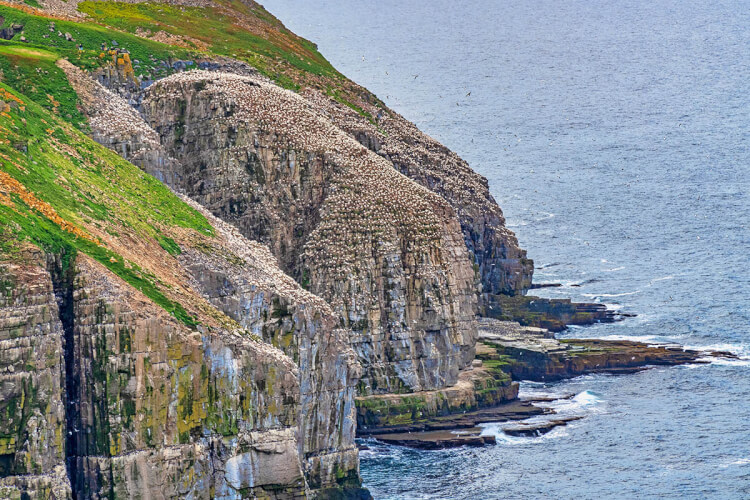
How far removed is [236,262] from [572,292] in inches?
3305

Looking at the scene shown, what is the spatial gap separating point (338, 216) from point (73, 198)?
44.8 m

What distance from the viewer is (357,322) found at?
14800cm

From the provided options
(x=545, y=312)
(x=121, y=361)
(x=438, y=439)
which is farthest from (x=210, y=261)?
(x=545, y=312)

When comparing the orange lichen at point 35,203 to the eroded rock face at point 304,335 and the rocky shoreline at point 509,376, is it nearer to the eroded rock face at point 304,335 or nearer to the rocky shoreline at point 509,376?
the eroded rock face at point 304,335

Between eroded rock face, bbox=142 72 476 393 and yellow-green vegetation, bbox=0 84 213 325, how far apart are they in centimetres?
2364

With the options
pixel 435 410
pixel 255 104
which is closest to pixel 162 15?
pixel 255 104

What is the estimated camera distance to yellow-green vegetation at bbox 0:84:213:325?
98688mm

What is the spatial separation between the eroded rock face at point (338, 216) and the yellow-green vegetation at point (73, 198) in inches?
931

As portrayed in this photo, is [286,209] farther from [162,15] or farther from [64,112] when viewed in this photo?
[162,15]

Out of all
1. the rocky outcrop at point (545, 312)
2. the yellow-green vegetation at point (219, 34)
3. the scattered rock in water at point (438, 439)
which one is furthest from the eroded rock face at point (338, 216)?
the yellow-green vegetation at point (219, 34)

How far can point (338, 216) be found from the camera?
5906 inches

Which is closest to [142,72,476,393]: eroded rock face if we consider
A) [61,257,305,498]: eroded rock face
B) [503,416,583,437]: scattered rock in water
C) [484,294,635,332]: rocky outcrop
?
[503,416,583,437]: scattered rock in water

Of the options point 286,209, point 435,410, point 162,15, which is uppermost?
point 162,15

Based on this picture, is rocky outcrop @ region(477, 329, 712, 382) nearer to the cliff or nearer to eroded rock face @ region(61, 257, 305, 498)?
the cliff
